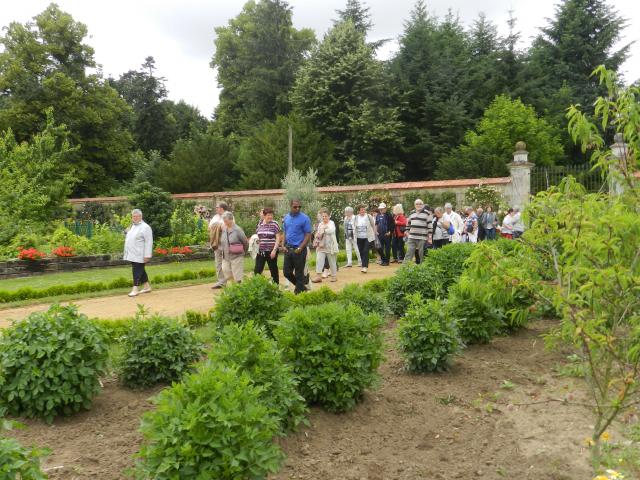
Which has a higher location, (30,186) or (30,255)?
(30,186)

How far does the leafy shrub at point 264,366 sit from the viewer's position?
3.68 metres

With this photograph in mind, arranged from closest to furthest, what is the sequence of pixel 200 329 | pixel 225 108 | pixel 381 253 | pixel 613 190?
pixel 613 190 < pixel 200 329 < pixel 381 253 < pixel 225 108

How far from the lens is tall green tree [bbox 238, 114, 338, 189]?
30.4m

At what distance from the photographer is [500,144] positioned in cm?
2884

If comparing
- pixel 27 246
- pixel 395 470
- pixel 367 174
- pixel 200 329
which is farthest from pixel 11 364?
pixel 367 174

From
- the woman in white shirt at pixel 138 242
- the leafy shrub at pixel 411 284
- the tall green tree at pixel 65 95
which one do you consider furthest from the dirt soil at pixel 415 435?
the tall green tree at pixel 65 95

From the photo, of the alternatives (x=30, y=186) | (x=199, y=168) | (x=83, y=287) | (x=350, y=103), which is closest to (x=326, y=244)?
(x=83, y=287)

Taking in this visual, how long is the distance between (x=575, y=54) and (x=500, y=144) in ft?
33.6

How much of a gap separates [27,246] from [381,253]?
1004 cm

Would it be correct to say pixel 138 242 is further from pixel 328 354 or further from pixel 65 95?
pixel 65 95

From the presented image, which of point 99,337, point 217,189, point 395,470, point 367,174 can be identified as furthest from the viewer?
point 217,189

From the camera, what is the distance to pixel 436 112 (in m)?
31.9

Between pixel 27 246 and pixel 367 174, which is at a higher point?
pixel 367 174

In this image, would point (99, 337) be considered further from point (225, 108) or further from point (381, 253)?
point (225, 108)
